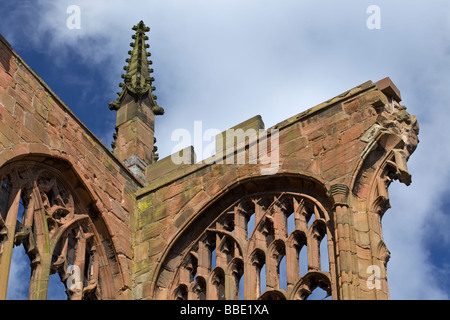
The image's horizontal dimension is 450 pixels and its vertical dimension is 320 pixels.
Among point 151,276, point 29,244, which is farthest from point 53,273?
point 151,276

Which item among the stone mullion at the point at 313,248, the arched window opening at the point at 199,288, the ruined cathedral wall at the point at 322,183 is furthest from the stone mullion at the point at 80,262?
the stone mullion at the point at 313,248

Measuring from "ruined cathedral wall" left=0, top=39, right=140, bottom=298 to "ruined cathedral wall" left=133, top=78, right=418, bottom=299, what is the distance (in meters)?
0.30

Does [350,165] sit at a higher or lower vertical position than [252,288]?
higher

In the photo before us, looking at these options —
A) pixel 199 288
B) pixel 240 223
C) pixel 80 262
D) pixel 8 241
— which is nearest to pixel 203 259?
pixel 199 288

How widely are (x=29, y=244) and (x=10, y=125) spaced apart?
149cm

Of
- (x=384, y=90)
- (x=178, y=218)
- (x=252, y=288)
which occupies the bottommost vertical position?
(x=252, y=288)

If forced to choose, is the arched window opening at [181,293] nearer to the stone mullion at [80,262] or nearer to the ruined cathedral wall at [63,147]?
the ruined cathedral wall at [63,147]

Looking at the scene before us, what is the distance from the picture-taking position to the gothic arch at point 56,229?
48.9 feet

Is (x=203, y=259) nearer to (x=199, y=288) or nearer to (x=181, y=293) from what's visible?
(x=199, y=288)

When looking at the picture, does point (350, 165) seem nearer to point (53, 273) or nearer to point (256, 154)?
point (256, 154)

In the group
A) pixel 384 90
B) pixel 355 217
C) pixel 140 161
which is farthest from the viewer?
pixel 140 161

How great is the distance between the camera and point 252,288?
15500 mm

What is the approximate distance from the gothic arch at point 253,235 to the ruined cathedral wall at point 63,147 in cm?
77

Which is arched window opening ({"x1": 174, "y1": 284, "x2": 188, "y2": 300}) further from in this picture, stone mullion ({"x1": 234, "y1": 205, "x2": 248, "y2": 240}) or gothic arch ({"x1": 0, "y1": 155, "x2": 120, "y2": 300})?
stone mullion ({"x1": 234, "y1": 205, "x2": 248, "y2": 240})
